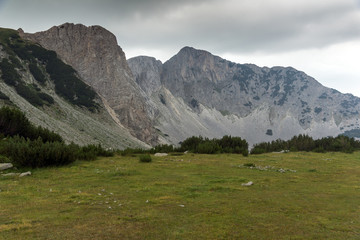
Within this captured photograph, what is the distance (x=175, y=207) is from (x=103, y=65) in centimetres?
13425

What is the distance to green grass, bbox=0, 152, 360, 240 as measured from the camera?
22.7 feet

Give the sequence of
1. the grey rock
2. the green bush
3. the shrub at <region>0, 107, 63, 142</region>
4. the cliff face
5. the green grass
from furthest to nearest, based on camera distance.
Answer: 1. the cliff face
2. the shrub at <region>0, 107, 63, 142</region>
3. the green bush
4. the grey rock
5. the green grass

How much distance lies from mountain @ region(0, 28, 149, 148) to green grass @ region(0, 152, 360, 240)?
5601 cm

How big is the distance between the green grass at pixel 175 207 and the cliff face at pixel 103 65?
373 ft

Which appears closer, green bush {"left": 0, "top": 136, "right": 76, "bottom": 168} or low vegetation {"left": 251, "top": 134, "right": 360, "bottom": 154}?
green bush {"left": 0, "top": 136, "right": 76, "bottom": 168}

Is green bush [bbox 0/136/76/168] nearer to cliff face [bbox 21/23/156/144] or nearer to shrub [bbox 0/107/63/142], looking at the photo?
shrub [bbox 0/107/63/142]

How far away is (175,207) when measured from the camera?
30.1 feet

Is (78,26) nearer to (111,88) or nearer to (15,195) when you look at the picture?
(111,88)

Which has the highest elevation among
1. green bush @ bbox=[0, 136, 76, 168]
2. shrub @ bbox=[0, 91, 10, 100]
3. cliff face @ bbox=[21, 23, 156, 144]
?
cliff face @ bbox=[21, 23, 156, 144]

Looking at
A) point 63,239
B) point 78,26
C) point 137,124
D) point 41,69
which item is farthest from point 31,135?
point 78,26

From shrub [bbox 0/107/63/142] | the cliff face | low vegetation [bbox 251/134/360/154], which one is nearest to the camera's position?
shrub [bbox 0/107/63/142]

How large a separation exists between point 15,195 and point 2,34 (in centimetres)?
12825

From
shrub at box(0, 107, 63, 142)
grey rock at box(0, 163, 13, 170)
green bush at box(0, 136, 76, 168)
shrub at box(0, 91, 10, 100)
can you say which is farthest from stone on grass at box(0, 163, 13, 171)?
shrub at box(0, 91, 10, 100)

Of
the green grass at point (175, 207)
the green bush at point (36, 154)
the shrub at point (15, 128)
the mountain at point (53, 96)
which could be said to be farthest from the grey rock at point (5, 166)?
the mountain at point (53, 96)
